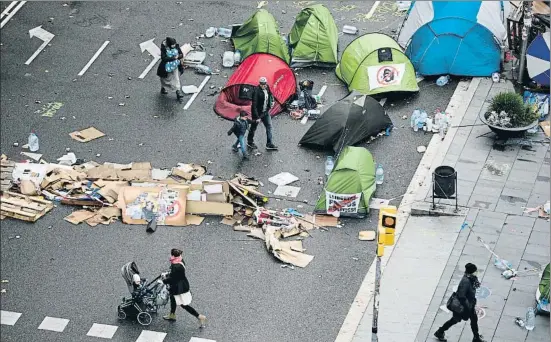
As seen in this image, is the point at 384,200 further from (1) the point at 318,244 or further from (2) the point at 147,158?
(2) the point at 147,158

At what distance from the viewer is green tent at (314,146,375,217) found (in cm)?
2219

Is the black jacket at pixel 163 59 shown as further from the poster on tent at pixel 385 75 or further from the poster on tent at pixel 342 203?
the poster on tent at pixel 342 203

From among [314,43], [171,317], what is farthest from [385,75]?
[171,317]

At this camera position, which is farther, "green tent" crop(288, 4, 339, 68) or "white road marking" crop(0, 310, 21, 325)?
"green tent" crop(288, 4, 339, 68)

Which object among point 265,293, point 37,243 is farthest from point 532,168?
point 37,243

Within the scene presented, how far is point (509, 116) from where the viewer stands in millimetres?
24047

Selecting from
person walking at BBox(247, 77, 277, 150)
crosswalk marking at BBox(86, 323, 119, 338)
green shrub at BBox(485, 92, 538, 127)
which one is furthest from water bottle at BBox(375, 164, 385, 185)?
crosswalk marking at BBox(86, 323, 119, 338)

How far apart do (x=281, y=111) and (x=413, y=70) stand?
3.02m

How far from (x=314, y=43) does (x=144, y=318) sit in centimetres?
962

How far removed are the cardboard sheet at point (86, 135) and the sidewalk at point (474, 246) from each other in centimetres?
695

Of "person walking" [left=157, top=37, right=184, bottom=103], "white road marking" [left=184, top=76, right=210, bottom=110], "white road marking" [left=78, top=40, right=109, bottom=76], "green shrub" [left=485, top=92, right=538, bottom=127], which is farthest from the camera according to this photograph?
"white road marking" [left=78, top=40, right=109, bottom=76]

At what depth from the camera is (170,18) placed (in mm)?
29922

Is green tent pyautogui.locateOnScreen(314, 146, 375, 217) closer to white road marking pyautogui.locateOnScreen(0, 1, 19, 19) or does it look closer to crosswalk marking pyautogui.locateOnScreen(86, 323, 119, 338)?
crosswalk marking pyautogui.locateOnScreen(86, 323, 119, 338)

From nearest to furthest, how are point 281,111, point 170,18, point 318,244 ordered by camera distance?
1. point 318,244
2. point 281,111
3. point 170,18
